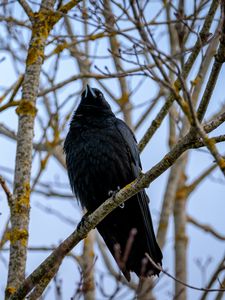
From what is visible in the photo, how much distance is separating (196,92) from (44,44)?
346 cm

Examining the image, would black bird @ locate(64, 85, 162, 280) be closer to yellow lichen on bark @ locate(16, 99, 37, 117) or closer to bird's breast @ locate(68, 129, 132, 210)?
bird's breast @ locate(68, 129, 132, 210)

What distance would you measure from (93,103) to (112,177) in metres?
1.13

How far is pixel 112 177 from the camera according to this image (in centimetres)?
606

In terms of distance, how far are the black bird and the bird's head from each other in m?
0.26

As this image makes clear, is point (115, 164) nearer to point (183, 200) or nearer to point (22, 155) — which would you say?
point (22, 155)

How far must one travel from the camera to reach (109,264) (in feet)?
30.3

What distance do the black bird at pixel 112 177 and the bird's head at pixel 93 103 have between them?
26cm

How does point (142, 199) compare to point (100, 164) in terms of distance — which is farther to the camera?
point (100, 164)

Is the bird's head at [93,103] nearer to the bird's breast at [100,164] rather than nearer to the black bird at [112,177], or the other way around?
the black bird at [112,177]

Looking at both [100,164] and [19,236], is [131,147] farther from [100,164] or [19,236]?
[19,236]

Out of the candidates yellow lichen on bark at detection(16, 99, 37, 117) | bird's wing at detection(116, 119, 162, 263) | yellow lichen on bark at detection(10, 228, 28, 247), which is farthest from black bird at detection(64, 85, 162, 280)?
yellow lichen on bark at detection(10, 228, 28, 247)

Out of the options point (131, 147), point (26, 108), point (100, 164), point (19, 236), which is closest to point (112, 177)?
point (100, 164)

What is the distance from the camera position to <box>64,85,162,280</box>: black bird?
606cm

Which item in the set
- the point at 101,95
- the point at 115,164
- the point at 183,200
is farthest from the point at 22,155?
the point at 183,200
